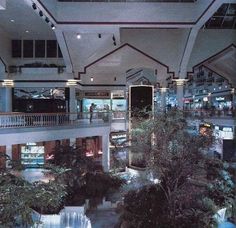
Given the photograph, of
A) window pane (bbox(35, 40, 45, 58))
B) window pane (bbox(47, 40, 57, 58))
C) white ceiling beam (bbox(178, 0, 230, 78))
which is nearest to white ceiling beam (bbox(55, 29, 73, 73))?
window pane (bbox(47, 40, 57, 58))

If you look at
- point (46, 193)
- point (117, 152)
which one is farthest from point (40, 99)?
point (46, 193)

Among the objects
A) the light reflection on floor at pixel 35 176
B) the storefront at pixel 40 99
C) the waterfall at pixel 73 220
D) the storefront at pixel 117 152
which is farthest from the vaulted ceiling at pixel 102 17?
the waterfall at pixel 73 220

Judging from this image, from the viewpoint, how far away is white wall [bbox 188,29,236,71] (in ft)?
78.4

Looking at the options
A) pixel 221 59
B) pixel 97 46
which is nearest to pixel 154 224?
pixel 97 46

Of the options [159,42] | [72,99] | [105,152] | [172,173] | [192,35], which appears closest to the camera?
[172,173]

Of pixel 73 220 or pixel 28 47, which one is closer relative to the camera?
pixel 73 220

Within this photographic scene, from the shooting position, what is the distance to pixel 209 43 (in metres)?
24.2

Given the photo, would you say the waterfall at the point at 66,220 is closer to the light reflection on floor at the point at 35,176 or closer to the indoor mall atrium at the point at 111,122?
the indoor mall atrium at the point at 111,122

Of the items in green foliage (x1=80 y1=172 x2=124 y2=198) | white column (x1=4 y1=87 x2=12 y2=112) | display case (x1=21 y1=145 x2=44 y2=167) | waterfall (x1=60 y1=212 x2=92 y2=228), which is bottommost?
waterfall (x1=60 y1=212 x2=92 y2=228)

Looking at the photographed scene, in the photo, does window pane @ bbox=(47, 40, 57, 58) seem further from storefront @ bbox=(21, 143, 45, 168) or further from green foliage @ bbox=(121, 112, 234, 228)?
green foliage @ bbox=(121, 112, 234, 228)

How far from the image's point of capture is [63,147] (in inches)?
720

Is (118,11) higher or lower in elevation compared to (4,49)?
higher

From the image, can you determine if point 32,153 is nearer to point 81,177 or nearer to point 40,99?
point 81,177

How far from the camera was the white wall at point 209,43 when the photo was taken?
78.4 ft
